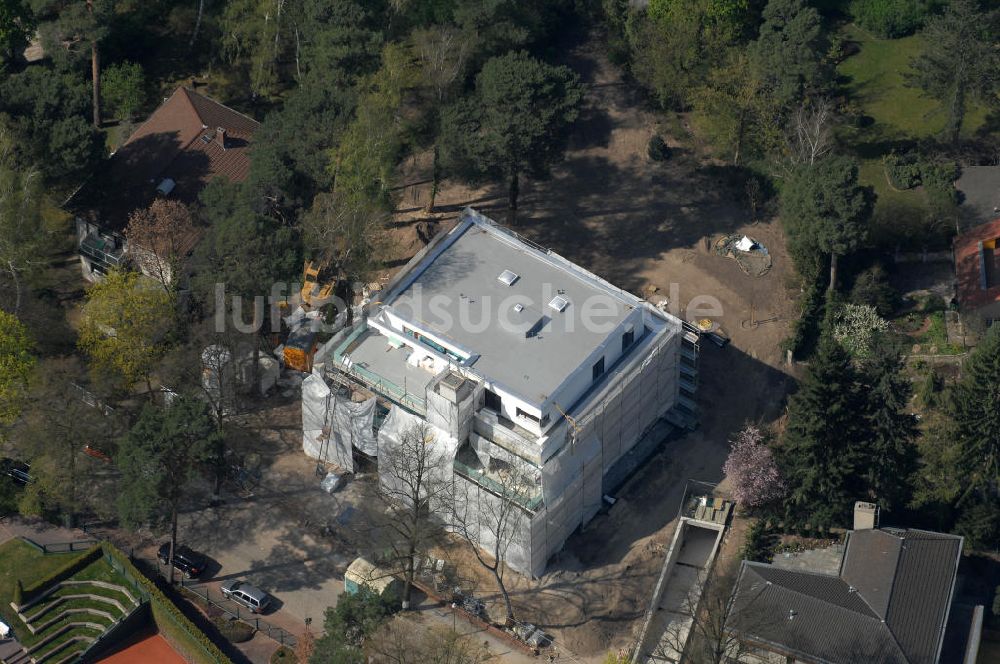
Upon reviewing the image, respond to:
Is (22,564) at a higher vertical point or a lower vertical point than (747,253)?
lower

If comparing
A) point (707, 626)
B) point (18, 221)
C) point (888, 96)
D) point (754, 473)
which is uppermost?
point (888, 96)

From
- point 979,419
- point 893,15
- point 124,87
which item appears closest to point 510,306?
point 979,419

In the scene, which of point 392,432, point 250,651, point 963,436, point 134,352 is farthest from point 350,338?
point 963,436

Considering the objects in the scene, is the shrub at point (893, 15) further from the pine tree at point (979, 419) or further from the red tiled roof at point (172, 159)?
the red tiled roof at point (172, 159)

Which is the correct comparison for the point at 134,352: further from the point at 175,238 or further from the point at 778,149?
the point at 778,149

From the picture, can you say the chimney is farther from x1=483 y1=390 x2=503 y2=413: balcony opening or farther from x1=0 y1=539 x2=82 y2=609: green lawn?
x1=0 y1=539 x2=82 y2=609: green lawn

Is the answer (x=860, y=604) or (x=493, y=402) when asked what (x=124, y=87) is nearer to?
(x=493, y=402)
